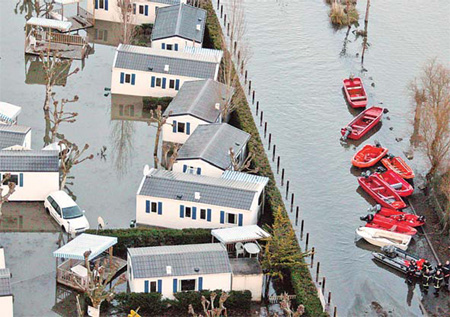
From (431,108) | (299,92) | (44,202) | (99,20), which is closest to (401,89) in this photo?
(299,92)

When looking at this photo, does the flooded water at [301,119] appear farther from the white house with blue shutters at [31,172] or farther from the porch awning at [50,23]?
the porch awning at [50,23]

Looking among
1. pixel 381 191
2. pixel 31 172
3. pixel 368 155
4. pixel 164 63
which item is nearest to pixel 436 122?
pixel 368 155

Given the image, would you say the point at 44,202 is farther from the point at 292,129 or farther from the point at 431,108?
the point at 431,108

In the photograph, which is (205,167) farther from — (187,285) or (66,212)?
(187,285)

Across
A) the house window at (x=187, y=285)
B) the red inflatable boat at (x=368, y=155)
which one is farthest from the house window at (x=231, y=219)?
the red inflatable boat at (x=368, y=155)

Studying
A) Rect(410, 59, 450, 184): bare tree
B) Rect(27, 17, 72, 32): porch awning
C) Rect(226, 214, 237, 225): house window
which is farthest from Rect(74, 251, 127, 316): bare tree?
Rect(27, 17, 72, 32): porch awning

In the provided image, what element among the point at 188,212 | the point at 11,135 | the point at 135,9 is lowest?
the point at 188,212

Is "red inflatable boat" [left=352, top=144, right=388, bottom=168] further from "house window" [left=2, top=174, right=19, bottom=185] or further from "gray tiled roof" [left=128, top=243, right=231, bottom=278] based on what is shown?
"house window" [left=2, top=174, right=19, bottom=185]
